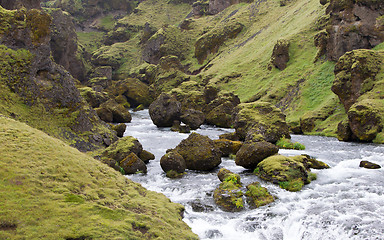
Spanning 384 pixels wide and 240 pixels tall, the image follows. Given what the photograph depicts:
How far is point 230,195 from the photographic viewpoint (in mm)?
14469

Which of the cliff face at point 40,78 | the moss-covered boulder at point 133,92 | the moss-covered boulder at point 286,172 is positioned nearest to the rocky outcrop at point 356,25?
the moss-covered boulder at point 286,172

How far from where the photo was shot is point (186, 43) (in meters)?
109

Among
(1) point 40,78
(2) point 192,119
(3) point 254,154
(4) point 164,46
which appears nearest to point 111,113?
(2) point 192,119

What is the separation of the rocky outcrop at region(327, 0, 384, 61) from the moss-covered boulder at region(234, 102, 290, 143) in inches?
830

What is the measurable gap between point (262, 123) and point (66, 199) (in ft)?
81.3

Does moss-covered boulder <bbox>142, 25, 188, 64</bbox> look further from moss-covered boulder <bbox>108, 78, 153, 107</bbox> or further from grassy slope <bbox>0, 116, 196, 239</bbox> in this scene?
grassy slope <bbox>0, 116, 196, 239</bbox>

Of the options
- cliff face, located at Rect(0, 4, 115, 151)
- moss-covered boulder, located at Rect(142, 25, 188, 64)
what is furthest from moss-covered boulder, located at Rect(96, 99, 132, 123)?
moss-covered boulder, located at Rect(142, 25, 188, 64)

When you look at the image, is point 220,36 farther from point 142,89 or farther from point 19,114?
point 19,114

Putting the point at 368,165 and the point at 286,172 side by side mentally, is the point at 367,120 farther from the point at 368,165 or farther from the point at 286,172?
the point at 286,172

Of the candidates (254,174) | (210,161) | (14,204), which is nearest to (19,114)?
(210,161)

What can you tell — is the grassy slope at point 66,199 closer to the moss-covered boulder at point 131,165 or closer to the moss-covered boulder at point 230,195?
the moss-covered boulder at point 230,195

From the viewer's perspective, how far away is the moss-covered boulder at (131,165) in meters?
19.7

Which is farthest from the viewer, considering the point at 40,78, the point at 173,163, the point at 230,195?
the point at 40,78

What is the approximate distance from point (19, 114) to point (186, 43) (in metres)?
93.8
